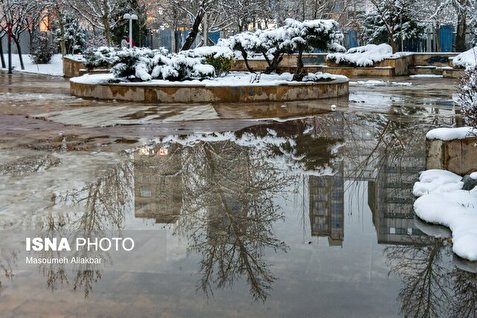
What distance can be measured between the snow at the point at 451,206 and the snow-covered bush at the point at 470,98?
0.70 meters

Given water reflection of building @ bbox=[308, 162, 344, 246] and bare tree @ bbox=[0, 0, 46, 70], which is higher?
bare tree @ bbox=[0, 0, 46, 70]

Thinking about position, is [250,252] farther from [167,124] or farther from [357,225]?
[167,124]

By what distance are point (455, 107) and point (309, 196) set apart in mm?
10325

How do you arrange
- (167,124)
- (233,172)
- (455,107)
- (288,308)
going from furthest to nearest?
1. (455,107)
2. (167,124)
3. (233,172)
4. (288,308)

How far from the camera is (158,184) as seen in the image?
765 centimetres

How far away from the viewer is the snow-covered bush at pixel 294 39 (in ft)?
62.6

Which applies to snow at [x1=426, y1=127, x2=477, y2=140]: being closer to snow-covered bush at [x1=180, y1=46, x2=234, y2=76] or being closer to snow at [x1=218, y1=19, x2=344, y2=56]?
snow at [x1=218, y1=19, x2=344, y2=56]

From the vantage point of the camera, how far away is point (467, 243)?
5.17 m

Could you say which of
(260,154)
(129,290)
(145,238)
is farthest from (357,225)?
(260,154)

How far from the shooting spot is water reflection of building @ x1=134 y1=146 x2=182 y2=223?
256 inches

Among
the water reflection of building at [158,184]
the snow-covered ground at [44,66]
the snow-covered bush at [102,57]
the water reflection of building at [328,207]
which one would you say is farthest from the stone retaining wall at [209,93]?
the snow-covered ground at [44,66]

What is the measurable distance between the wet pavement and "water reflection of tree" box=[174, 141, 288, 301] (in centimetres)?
2

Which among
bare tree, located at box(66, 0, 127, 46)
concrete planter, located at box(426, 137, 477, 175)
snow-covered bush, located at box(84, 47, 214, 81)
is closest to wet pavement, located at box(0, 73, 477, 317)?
concrete planter, located at box(426, 137, 477, 175)

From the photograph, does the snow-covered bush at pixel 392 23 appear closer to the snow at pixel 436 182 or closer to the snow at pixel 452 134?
the snow at pixel 452 134
